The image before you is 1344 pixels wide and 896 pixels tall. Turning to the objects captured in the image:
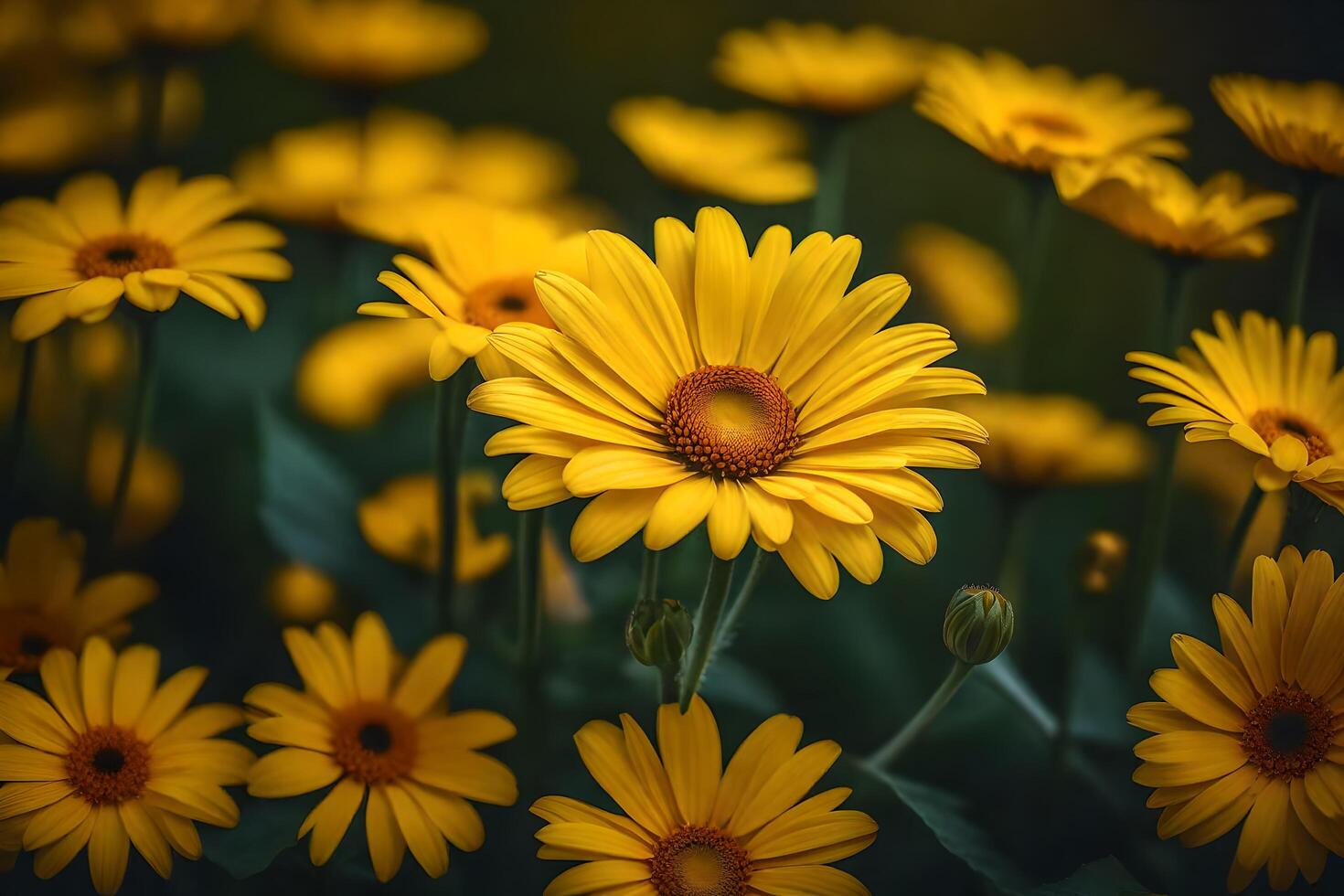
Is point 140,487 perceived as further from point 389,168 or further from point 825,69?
point 825,69

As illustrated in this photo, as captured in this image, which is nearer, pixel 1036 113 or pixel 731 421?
pixel 731 421

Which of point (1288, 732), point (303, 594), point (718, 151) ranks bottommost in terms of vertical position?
point (303, 594)

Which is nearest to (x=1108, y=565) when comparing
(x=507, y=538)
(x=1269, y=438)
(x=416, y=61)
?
(x=1269, y=438)

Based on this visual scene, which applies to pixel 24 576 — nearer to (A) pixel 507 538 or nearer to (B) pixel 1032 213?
(A) pixel 507 538

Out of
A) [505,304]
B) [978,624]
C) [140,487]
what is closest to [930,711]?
[978,624]

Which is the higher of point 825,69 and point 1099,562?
point 825,69

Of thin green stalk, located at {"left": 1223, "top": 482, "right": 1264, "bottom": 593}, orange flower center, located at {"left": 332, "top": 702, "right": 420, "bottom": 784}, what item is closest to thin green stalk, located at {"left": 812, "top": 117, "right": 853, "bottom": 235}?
thin green stalk, located at {"left": 1223, "top": 482, "right": 1264, "bottom": 593}

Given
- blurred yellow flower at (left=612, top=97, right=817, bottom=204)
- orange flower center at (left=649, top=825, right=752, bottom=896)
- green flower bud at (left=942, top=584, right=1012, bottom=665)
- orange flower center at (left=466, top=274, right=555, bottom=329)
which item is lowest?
orange flower center at (left=649, top=825, right=752, bottom=896)

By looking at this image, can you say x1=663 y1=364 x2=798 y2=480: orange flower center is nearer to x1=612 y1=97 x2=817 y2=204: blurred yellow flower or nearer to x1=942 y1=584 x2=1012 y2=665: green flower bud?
x1=942 y1=584 x2=1012 y2=665: green flower bud
